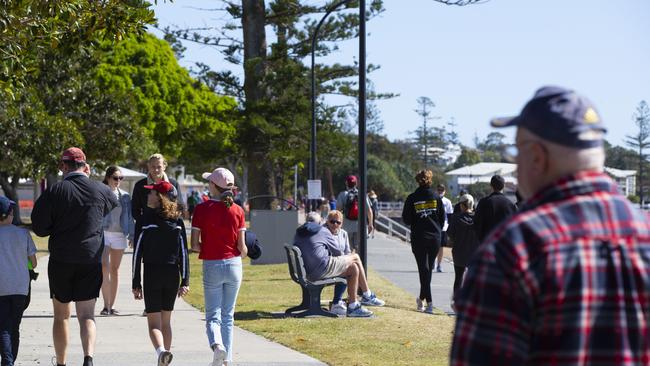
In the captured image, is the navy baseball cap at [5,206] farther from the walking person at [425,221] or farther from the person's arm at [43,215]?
the walking person at [425,221]

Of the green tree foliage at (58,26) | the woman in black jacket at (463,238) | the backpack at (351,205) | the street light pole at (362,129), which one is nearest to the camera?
the green tree foliage at (58,26)

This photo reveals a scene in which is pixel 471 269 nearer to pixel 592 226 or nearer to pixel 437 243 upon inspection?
pixel 592 226

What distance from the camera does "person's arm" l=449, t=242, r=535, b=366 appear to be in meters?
2.77

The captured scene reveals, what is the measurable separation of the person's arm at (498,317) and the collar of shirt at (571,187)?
206mm

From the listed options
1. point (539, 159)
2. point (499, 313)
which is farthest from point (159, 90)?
point (499, 313)

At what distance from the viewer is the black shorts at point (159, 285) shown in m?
8.66

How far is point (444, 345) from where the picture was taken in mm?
10609

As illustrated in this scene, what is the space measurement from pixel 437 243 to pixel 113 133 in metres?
26.9

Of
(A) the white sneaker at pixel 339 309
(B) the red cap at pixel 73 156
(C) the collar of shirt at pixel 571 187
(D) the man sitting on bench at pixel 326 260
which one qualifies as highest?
(B) the red cap at pixel 73 156

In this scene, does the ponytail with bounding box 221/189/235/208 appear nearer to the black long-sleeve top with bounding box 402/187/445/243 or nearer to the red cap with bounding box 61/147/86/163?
the red cap with bounding box 61/147/86/163

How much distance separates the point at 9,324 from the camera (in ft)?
26.5

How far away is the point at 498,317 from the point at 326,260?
10.1m

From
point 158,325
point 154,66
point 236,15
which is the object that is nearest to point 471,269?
point 158,325

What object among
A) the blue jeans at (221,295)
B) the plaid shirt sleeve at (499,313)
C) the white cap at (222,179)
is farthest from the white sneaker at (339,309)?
the plaid shirt sleeve at (499,313)
